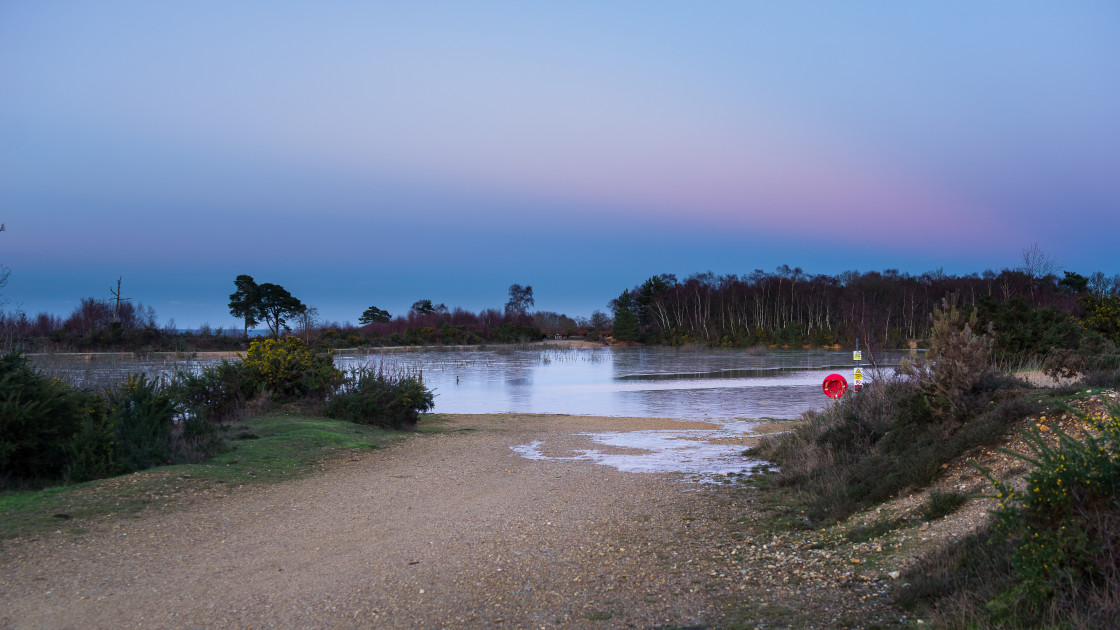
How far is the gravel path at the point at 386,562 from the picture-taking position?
4789 mm

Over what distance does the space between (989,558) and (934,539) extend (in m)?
0.97

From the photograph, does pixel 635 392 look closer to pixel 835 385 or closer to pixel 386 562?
pixel 835 385

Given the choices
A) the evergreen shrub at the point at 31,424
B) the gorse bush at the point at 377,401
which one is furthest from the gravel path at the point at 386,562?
the gorse bush at the point at 377,401

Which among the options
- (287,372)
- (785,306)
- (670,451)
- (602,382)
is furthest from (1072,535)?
(785,306)

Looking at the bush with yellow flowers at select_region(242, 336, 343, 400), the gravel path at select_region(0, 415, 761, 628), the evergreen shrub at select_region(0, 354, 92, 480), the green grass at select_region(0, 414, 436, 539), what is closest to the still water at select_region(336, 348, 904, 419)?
the bush with yellow flowers at select_region(242, 336, 343, 400)

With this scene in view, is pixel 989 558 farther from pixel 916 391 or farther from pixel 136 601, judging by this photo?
pixel 136 601

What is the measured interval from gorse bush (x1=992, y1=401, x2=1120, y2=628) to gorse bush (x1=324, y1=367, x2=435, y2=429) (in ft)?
47.6

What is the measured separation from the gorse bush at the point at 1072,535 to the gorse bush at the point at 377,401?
47.6ft

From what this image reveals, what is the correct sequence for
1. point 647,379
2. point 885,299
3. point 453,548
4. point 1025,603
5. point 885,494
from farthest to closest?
point 885,299, point 647,379, point 885,494, point 453,548, point 1025,603

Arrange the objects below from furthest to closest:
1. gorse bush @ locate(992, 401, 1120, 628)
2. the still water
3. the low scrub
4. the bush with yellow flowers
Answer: the still water, the bush with yellow flowers, the low scrub, gorse bush @ locate(992, 401, 1120, 628)

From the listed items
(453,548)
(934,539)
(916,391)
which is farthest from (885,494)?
(453,548)

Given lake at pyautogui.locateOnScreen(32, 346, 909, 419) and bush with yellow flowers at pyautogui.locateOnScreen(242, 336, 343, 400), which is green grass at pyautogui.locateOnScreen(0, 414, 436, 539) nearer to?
bush with yellow flowers at pyautogui.locateOnScreen(242, 336, 343, 400)

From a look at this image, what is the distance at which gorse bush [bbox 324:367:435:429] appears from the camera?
54.4 feet

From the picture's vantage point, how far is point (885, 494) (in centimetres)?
718
